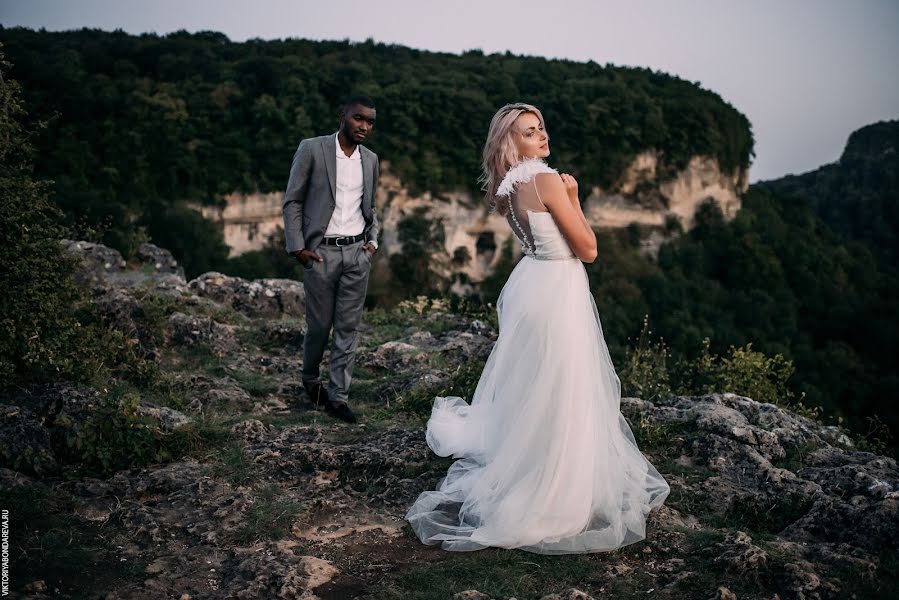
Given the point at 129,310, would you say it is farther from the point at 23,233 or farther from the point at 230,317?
the point at 23,233

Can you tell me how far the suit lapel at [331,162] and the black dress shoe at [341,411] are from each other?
1.43m

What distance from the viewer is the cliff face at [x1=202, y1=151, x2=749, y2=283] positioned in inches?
1583

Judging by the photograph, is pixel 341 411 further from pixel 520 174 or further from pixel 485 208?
pixel 485 208

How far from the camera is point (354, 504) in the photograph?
3508mm

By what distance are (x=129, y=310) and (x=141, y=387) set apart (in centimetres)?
168

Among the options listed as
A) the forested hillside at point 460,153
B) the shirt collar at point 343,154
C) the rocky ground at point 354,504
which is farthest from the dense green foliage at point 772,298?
the shirt collar at point 343,154

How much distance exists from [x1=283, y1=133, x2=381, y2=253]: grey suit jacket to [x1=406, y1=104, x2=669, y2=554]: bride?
147cm

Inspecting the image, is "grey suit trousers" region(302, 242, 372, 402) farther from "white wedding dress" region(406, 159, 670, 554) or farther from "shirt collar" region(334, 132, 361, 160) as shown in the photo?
"white wedding dress" region(406, 159, 670, 554)

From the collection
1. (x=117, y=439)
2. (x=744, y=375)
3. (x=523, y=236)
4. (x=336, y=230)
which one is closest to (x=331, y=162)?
(x=336, y=230)

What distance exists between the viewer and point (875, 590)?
8.75 ft

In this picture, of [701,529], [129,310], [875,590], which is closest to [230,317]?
[129,310]

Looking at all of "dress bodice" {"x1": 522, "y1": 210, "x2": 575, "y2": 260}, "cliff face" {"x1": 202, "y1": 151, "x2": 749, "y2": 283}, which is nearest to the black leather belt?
"dress bodice" {"x1": 522, "y1": 210, "x2": 575, "y2": 260}

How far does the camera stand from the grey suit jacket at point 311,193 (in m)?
4.59

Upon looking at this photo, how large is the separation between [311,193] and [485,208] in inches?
1590
